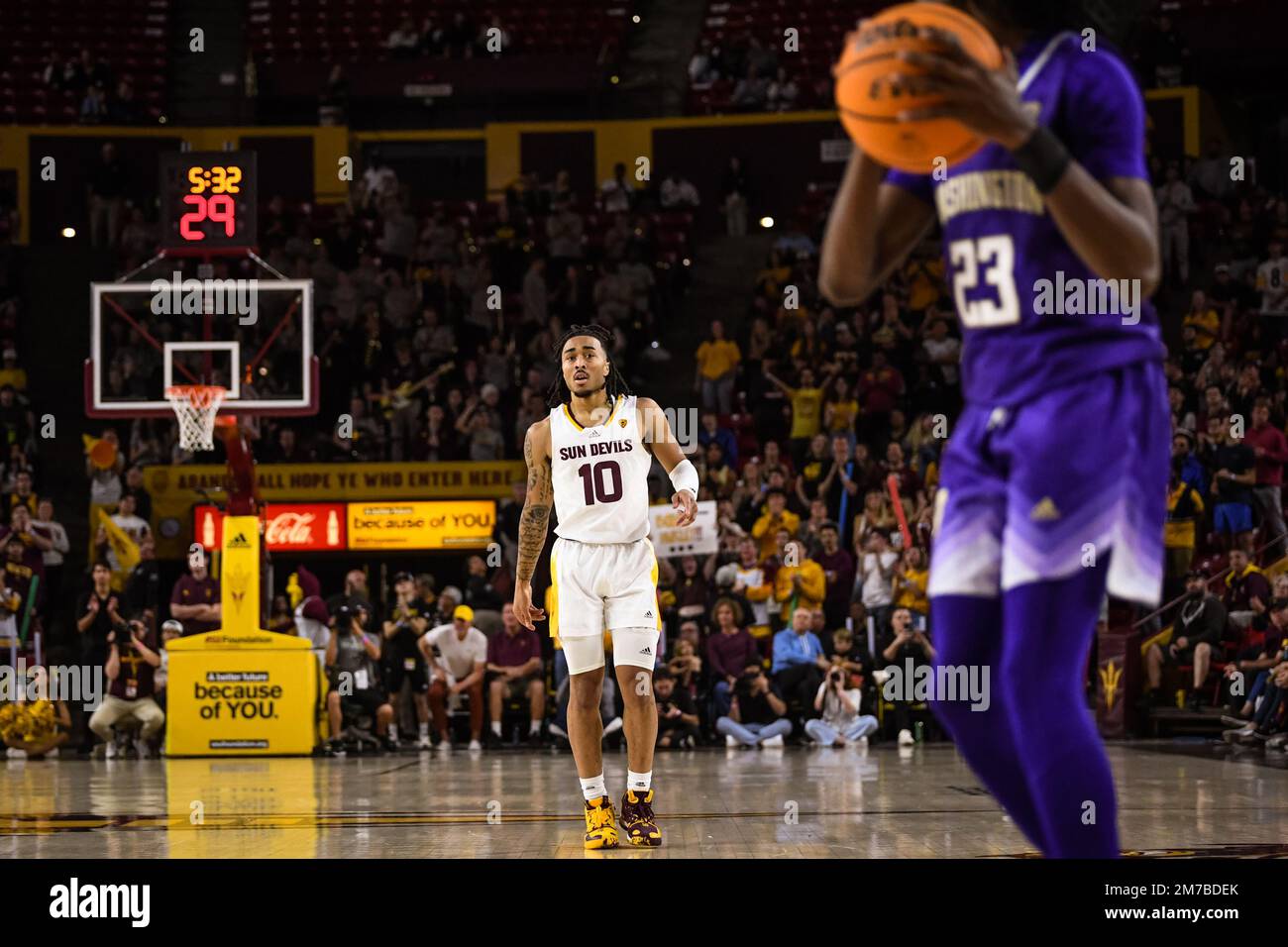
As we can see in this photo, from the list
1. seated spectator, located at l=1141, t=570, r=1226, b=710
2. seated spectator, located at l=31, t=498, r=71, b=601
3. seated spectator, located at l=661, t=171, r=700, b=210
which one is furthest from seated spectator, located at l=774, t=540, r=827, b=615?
seated spectator, located at l=661, t=171, r=700, b=210

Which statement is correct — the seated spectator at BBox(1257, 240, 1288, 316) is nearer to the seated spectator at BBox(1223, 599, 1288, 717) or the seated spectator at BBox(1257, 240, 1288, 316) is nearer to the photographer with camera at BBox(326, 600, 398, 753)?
the seated spectator at BBox(1223, 599, 1288, 717)

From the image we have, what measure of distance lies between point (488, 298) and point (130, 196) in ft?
21.6

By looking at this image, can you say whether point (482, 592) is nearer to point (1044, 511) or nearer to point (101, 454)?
point (101, 454)

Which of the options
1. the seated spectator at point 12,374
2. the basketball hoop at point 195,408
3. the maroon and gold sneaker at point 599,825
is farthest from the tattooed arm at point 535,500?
the seated spectator at point 12,374

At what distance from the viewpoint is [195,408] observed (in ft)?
47.2

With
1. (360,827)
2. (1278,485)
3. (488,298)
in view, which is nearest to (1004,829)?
(360,827)

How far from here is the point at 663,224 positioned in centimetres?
2416

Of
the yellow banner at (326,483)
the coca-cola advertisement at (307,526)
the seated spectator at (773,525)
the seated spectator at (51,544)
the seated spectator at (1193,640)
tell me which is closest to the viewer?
the seated spectator at (1193,640)

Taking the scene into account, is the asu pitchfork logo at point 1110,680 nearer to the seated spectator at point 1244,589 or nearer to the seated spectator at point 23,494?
the seated spectator at point 1244,589

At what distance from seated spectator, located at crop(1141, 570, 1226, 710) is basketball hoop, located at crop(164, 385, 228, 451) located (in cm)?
841

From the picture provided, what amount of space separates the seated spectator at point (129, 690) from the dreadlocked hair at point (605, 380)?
27.8 ft

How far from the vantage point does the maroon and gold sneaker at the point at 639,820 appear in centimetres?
700

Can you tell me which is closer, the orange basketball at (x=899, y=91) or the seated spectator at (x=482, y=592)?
the orange basketball at (x=899, y=91)
